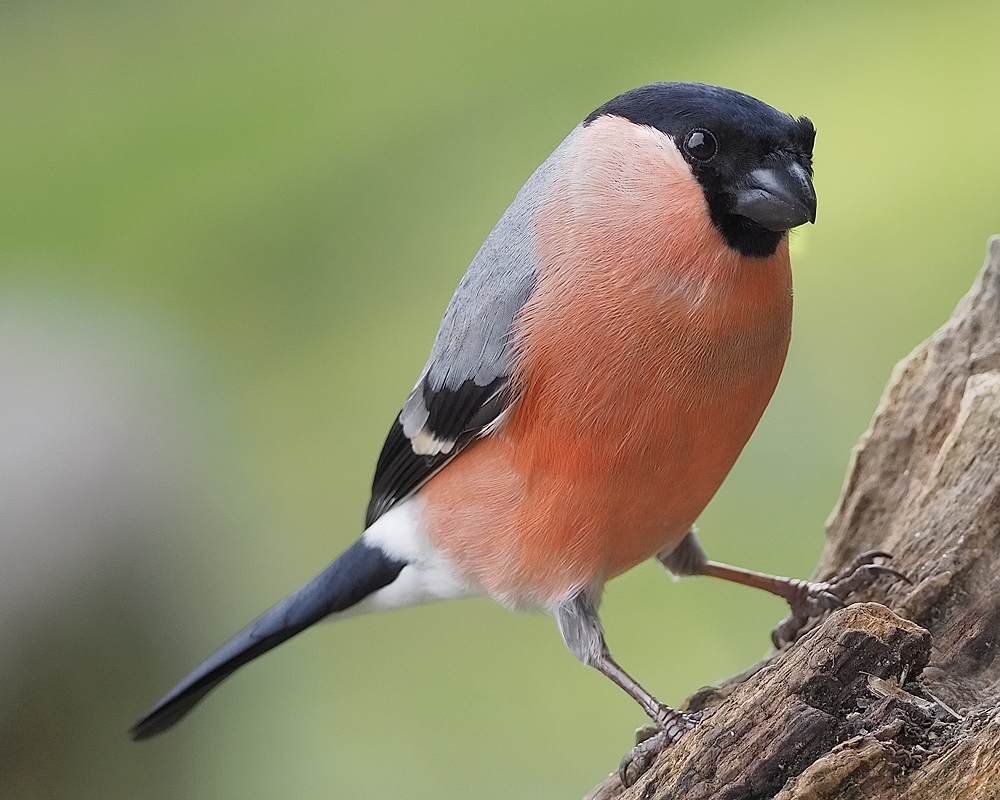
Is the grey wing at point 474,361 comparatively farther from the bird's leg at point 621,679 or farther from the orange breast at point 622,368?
the bird's leg at point 621,679

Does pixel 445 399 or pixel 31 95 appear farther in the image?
pixel 31 95

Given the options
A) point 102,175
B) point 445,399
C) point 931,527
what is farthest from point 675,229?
point 102,175

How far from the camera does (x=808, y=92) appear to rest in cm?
286

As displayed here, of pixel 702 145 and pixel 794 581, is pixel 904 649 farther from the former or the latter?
pixel 702 145

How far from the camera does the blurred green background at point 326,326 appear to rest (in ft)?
9.11

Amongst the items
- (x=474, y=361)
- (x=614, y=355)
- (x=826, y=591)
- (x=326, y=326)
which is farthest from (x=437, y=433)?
(x=326, y=326)

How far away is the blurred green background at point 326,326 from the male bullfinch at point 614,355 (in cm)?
126

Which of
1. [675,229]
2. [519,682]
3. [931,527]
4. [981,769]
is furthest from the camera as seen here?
[519,682]

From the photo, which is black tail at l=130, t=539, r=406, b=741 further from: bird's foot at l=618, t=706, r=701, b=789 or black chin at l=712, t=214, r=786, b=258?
black chin at l=712, t=214, r=786, b=258

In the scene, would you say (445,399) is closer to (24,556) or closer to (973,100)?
(24,556)

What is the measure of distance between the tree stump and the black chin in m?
0.48

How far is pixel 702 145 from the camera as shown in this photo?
1.37m

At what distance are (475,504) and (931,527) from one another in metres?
0.69

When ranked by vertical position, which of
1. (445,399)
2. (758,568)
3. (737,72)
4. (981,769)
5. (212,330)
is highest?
(212,330)
